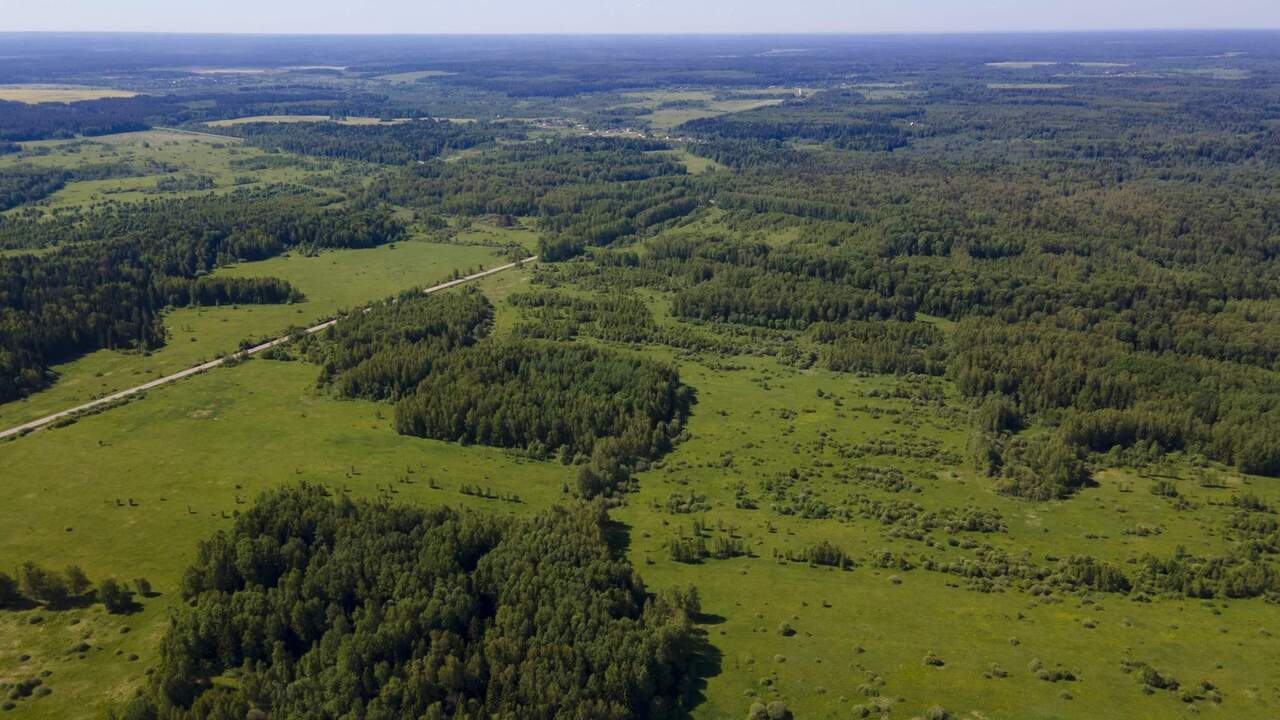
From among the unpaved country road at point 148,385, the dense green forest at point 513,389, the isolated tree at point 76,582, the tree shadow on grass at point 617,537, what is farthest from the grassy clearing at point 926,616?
the unpaved country road at point 148,385

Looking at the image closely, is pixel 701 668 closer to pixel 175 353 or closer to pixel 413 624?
pixel 413 624

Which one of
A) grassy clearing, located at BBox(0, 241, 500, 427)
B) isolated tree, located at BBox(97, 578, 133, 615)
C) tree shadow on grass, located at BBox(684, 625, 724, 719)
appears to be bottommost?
tree shadow on grass, located at BBox(684, 625, 724, 719)

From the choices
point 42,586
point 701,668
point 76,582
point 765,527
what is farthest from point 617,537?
point 42,586

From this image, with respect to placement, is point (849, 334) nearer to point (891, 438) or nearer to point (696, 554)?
point (891, 438)

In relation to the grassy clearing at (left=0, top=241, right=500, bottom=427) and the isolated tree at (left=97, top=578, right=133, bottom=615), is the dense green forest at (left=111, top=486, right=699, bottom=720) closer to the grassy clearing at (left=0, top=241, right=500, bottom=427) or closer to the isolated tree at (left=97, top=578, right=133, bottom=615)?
the isolated tree at (left=97, top=578, right=133, bottom=615)

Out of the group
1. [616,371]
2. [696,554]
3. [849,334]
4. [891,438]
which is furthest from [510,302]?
[696,554]

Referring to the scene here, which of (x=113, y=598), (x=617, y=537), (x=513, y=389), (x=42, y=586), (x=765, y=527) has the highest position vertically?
(x=513, y=389)

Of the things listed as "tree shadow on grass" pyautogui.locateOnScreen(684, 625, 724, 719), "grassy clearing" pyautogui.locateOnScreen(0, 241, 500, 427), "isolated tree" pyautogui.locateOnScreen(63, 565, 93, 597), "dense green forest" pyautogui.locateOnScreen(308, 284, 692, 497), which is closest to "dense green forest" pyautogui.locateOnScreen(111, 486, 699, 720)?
"tree shadow on grass" pyautogui.locateOnScreen(684, 625, 724, 719)

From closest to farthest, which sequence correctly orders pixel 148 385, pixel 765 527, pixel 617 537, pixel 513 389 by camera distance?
pixel 617 537, pixel 765 527, pixel 513 389, pixel 148 385

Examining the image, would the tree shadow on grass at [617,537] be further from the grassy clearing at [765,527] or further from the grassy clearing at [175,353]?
the grassy clearing at [175,353]

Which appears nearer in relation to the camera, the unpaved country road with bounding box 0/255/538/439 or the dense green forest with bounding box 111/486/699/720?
the dense green forest with bounding box 111/486/699/720
